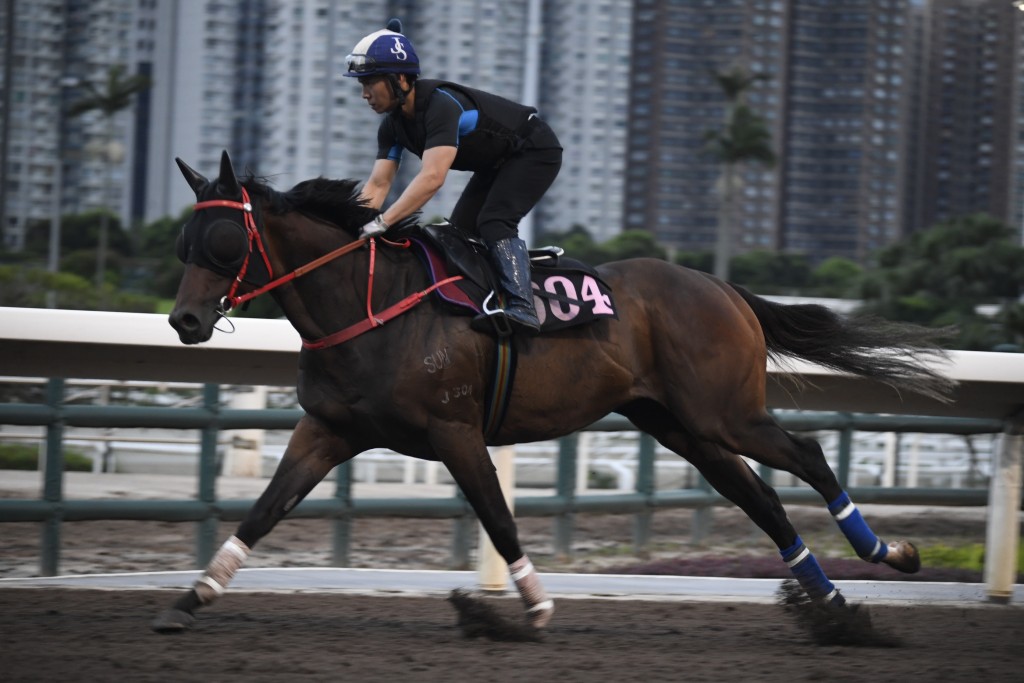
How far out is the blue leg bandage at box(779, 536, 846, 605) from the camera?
554cm

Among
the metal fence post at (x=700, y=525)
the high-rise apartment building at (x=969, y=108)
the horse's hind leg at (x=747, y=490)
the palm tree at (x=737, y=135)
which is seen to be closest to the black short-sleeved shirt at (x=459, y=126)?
the horse's hind leg at (x=747, y=490)

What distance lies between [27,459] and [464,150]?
3.70 meters

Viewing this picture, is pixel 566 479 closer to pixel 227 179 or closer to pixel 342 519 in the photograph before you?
pixel 342 519

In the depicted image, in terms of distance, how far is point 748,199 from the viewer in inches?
3113

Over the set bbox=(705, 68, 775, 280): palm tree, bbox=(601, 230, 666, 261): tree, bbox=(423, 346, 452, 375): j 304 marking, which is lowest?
bbox=(423, 346, 452, 375): j 304 marking

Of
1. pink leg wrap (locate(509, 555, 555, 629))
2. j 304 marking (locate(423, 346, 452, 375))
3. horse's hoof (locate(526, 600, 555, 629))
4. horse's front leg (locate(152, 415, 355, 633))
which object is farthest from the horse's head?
horse's hoof (locate(526, 600, 555, 629))

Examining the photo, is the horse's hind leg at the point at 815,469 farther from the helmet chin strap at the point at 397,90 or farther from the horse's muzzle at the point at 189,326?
the horse's muzzle at the point at 189,326

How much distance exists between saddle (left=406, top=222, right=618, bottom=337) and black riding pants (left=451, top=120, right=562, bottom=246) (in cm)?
11

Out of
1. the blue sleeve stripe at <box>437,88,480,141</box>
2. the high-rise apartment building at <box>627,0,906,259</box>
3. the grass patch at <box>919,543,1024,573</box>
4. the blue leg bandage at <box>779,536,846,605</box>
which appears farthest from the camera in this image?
the high-rise apartment building at <box>627,0,906,259</box>

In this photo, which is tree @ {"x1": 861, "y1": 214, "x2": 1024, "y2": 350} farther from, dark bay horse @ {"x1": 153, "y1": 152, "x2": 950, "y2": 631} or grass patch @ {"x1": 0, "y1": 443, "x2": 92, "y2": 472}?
dark bay horse @ {"x1": 153, "y1": 152, "x2": 950, "y2": 631}

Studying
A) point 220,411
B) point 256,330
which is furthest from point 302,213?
point 220,411

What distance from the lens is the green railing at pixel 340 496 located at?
6.29m

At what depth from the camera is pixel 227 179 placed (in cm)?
500

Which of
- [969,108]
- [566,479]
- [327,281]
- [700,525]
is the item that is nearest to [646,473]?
[566,479]
